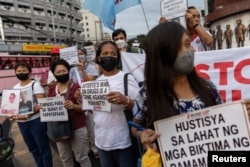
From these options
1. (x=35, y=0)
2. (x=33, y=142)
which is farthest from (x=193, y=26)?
(x=35, y=0)

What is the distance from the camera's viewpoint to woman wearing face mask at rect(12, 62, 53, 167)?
4293 mm

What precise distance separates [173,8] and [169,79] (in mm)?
2437

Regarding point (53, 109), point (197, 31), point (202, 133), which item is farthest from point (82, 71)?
point (202, 133)

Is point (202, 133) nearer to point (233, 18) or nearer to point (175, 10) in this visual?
point (175, 10)

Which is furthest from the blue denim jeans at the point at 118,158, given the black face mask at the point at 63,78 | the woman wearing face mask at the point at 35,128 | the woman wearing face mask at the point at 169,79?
the woman wearing face mask at the point at 35,128

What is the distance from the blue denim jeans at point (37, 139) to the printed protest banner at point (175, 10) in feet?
7.21

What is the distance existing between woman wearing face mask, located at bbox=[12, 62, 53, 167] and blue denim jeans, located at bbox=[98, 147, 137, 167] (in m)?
1.59

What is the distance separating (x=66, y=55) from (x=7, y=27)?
53.9 metres

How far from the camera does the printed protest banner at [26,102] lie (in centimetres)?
427

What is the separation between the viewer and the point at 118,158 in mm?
2955

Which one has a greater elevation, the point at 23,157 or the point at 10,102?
the point at 10,102

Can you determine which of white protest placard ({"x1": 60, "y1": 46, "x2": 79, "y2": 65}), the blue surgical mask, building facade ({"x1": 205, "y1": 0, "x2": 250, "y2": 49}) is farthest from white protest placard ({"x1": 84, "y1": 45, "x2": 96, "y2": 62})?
building facade ({"x1": 205, "y1": 0, "x2": 250, "y2": 49})

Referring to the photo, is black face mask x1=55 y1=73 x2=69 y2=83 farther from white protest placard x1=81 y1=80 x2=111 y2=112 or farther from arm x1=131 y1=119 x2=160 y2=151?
arm x1=131 y1=119 x2=160 y2=151

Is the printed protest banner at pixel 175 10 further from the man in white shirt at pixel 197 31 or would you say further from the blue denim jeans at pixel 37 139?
the blue denim jeans at pixel 37 139
